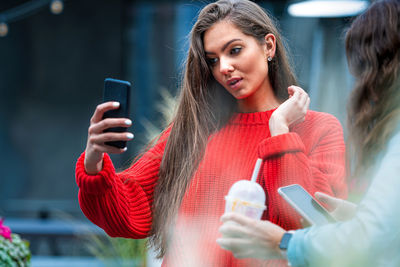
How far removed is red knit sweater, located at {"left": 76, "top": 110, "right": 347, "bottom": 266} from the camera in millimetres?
976

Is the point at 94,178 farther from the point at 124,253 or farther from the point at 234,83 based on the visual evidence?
the point at 124,253

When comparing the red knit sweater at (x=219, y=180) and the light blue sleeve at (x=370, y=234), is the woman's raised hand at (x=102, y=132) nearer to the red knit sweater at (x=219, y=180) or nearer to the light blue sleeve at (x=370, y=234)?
the red knit sweater at (x=219, y=180)

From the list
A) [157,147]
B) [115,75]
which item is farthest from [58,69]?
[157,147]

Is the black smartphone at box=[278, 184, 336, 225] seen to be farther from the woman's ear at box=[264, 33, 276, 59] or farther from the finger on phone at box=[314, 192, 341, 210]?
the woman's ear at box=[264, 33, 276, 59]

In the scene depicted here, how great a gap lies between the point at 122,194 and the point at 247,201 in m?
0.49

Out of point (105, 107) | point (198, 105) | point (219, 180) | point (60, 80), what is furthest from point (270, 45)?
point (60, 80)

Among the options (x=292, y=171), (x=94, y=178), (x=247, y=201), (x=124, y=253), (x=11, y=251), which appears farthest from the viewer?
(x=124, y=253)

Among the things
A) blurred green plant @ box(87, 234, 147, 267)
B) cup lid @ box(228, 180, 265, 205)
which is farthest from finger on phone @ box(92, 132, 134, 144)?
blurred green plant @ box(87, 234, 147, 267)

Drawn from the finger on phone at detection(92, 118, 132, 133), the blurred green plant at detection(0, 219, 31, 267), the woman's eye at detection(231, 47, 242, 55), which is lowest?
the blurred green plant at detection(0, 219, 31, 267)

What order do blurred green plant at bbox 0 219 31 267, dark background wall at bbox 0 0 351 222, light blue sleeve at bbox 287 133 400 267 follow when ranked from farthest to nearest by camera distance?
dark background wall at bbox 0 0 351 222
blurred green plant at bbox 0 219 31 267
light blue sleeve at bbox 287 133 400 267

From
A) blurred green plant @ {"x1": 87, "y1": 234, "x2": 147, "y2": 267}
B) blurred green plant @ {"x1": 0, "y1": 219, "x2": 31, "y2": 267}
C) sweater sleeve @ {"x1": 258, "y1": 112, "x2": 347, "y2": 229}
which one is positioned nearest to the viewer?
sweater sleeve @ {"x1": 258, "y1": 112, "x2": 347, "y2": 229}

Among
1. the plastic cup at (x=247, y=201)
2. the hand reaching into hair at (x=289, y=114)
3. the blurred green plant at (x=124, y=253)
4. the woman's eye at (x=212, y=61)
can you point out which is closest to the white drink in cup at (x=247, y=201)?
the plastic cup at (x=247, y=201)

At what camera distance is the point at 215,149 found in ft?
4.07

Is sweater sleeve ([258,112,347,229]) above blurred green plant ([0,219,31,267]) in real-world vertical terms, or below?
above
